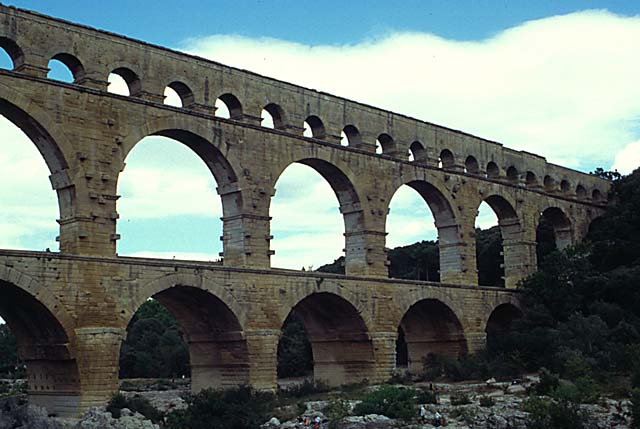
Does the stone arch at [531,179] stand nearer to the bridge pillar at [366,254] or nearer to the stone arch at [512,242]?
the stone arch at [512,242]

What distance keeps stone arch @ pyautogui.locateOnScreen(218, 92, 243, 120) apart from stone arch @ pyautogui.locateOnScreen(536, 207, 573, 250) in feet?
69.7

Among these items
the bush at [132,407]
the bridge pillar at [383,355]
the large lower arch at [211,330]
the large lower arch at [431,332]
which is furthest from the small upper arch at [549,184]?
the bush at [132,407]

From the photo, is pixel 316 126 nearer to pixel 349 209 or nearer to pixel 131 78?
pixel 349 209

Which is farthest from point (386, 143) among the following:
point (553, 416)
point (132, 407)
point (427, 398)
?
point (553, 416)

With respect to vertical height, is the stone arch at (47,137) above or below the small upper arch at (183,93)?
below

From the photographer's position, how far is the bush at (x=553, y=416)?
2133 centimetres

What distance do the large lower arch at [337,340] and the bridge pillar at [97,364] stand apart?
9.30 m

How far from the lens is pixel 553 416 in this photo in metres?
21.6

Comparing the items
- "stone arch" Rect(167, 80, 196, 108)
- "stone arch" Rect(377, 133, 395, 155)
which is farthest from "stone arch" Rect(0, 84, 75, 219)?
"stone arch" Rect(377, 133, 395, 155)

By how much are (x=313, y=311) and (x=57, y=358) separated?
11712 millimetres

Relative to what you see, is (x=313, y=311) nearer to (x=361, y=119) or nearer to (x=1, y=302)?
(x=361, y=119)

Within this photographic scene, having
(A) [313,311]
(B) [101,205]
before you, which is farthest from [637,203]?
(B) [101,205]

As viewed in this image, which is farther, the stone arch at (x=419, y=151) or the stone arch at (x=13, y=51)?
the stone arch at (x=419, y=151)

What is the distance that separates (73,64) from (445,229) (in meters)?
18.9
